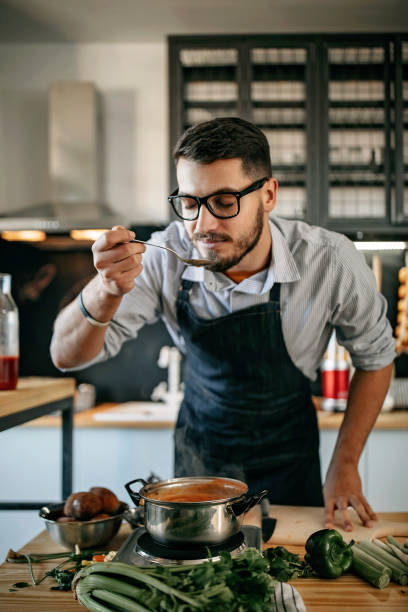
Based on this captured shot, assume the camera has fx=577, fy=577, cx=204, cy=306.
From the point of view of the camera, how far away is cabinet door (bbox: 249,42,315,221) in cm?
302

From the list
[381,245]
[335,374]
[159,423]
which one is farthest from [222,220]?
[381,245]

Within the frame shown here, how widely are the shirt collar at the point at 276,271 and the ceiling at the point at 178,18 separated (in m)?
1.76

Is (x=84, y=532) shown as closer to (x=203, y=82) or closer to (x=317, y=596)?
(x=317, y=596)

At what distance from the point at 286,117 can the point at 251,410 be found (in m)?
1.91

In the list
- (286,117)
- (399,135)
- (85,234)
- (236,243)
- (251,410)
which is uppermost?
(286,117)

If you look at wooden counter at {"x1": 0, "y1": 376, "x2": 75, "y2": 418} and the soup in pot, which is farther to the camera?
wooden counter at {"x1": 0, "y1": 376, "x2": 75, "y2": 418}

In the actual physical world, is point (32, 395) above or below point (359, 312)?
below

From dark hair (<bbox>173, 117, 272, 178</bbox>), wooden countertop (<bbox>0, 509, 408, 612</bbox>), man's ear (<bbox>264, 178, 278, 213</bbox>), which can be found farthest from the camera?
man's ear (<bbox>264, 178, 278, 213</bbox>)

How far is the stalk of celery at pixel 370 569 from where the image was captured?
951 mm

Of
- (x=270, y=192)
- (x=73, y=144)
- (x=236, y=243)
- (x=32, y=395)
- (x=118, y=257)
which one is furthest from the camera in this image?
(x=73, y=144)

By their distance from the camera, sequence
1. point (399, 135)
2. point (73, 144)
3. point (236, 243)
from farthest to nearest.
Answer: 1. point (73, 144)
2. point (399, 135)
3. point (236, 243)

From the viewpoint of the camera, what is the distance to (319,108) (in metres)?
3.00

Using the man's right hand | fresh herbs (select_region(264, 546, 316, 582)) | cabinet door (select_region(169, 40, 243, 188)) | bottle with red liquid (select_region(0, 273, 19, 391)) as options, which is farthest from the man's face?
cabinet door (select_region(169, 40, 243, 188))

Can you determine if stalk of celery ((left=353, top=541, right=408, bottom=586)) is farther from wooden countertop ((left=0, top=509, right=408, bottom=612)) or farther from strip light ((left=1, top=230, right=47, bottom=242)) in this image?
strip light ((left=1, top=230, right=47, bottom=242))
